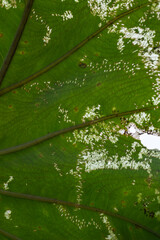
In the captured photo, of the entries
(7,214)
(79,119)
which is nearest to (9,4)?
(79,119)

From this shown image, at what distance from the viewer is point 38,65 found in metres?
0.96

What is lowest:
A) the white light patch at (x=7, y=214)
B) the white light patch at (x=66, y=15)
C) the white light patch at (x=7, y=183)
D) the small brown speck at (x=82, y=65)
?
the white light patch at (x=7, y=214)

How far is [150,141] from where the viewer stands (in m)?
0.93

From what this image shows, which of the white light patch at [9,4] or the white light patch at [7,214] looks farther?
the white light patch at [7,214]

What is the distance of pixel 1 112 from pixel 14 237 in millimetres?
493

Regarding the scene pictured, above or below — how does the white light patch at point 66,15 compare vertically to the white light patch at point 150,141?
above

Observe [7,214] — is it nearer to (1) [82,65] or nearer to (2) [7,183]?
(2) [7,183]

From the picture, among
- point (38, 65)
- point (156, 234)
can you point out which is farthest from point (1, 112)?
point (156, 234)

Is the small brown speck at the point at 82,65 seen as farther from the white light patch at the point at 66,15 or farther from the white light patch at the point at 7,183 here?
the white light patch at the point at 7,183

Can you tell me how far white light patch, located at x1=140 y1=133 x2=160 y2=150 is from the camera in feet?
3.04

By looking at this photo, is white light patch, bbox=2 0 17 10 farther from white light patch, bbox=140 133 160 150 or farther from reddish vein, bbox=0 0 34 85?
white light patch, bbox=140 133 160 150

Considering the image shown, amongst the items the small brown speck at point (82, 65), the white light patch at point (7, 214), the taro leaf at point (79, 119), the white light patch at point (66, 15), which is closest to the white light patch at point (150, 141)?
the taro leaf at point (79, 119)

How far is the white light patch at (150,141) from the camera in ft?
3.04

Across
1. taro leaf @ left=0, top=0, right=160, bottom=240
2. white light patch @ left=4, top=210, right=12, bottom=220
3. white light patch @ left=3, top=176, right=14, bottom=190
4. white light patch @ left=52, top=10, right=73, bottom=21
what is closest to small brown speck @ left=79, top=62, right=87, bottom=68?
taro leaf @ left=0, top=0, right=160, bottom=240
